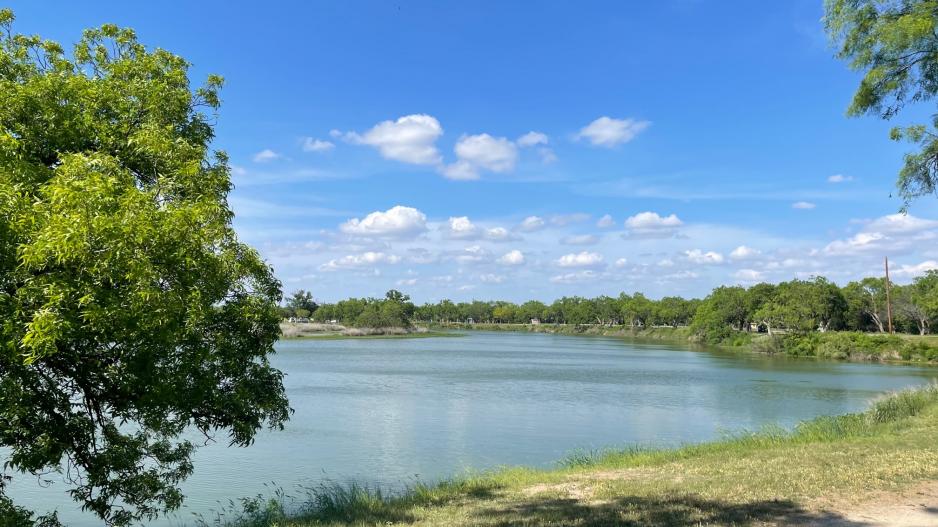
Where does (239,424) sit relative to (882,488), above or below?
above

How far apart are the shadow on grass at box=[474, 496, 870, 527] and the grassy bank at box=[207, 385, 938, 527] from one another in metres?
0.01

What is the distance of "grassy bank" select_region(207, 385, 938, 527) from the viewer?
25.6 feet

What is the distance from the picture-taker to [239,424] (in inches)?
343

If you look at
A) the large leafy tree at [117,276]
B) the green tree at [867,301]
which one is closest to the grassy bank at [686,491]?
the large leafy tree at [117,276]

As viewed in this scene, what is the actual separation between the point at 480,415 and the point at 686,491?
18091 mm

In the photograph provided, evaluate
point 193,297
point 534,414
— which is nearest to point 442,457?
point 534,414

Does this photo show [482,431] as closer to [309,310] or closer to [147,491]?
[147,491]

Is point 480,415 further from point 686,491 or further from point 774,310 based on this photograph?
point 774,310

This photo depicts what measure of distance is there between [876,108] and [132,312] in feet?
40.5

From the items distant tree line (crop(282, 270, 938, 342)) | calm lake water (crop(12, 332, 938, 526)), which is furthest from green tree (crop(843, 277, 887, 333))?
calm lake water (crop(12, 332, 938, 526))

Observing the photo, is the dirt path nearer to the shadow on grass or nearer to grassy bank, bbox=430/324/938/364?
the shadow on grass

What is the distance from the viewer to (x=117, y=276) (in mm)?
5945

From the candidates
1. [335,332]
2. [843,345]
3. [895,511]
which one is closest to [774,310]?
[843,345]

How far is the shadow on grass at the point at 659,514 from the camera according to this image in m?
7.25
